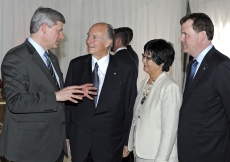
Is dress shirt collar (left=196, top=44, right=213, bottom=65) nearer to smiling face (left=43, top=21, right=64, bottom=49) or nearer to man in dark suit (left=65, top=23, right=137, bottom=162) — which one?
man in dark suit (left=65, top=23, right=137, bottom=162)

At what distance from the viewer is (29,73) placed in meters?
2.61

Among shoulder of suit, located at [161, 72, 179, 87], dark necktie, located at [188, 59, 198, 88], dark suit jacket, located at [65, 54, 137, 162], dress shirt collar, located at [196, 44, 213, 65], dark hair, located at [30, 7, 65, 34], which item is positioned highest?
dark hair, located at [30, 7, 65, 34]

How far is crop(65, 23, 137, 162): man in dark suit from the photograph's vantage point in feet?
10.1

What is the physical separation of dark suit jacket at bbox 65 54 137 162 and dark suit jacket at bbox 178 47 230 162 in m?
0.64

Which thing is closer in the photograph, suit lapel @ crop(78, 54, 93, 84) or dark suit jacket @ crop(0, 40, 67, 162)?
dark suit jacket @ crop(0, 40, 67, 162)

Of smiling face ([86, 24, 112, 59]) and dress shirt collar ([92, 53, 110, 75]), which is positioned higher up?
smiling face ([86, 24, 112, 59])

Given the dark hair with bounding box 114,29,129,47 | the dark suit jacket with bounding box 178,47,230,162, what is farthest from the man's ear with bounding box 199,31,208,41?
the dark hair with bounding box 114,29,129,47

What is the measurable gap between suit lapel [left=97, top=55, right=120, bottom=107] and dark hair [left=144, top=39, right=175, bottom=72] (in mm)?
395

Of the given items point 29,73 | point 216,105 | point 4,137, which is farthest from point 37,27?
point 216,105

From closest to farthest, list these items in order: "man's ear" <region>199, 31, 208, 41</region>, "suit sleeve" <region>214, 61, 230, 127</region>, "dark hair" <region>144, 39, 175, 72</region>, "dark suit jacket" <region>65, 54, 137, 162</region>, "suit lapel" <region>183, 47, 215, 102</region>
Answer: "suit sleeve" <region>214, 61, 230, 127</region> < "suit lapel" <region>183, 47, 215, 102</region> < "man's ear" <region>199, 31, 208, 41</region> < "dark hair" <region>144, 39, 175, 72</region> < "dark suit jacket" <region>65, 54, 137, 162</region>

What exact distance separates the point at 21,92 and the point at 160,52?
43.9 inches

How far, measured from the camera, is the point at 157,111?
9.03 ft

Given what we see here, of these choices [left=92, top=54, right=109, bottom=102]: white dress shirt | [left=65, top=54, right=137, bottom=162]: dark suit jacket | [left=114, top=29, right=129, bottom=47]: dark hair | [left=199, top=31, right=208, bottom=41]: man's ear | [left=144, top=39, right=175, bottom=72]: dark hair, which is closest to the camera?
[left=199, top=31, right=208, bottom=41]: man's ear

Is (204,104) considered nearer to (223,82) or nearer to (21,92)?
(223,82)
